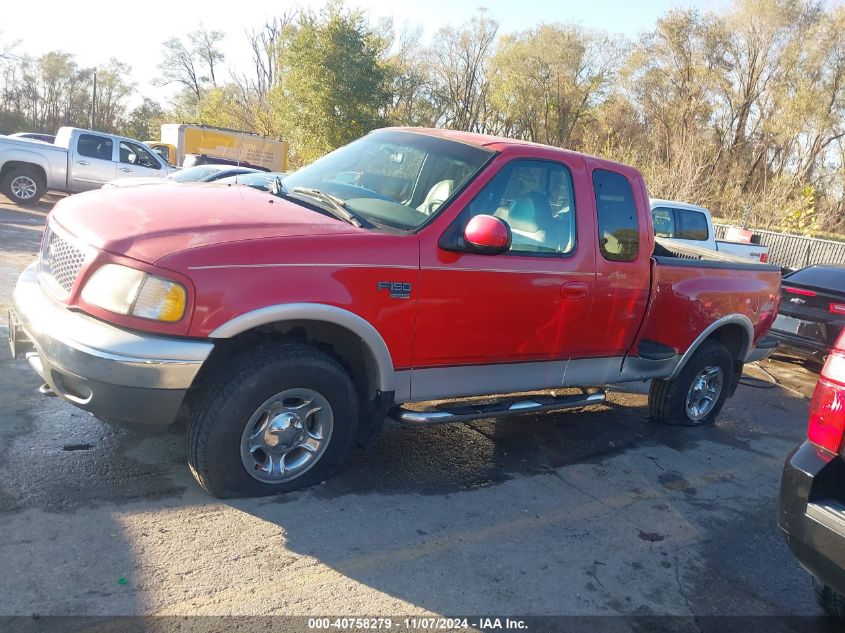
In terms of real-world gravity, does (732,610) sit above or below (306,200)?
below

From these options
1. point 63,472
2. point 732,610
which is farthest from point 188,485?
point 732,610

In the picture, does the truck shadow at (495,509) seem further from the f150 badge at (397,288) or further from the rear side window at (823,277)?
the rear side window at (823,277)

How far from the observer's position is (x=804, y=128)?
28656mm

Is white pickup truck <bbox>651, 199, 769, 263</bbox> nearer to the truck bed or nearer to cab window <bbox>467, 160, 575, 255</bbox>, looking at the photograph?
the truck bed

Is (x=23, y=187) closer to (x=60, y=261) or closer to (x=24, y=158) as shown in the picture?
(x=24, y=158)

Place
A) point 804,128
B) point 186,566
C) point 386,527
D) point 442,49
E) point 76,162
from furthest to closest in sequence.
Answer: point 442,49 → point 804,128 → point 76,162 → point 386,527 → point 186,566

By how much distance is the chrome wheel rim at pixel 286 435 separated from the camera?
135 inches

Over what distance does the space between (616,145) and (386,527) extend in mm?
33148

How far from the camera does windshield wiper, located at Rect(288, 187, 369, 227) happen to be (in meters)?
3.74

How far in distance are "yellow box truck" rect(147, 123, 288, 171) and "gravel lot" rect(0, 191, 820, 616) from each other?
22272mm

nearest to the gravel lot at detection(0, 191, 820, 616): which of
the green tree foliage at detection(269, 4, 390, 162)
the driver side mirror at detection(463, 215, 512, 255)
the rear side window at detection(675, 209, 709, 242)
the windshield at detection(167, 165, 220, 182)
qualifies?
the driver side mirror at detection(463, 215, 512, 255)

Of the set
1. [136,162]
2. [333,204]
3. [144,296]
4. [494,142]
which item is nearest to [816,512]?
[494,142]

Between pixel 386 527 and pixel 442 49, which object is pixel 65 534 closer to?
pixel 386 527

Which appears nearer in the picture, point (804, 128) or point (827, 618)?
point (827, 618)
